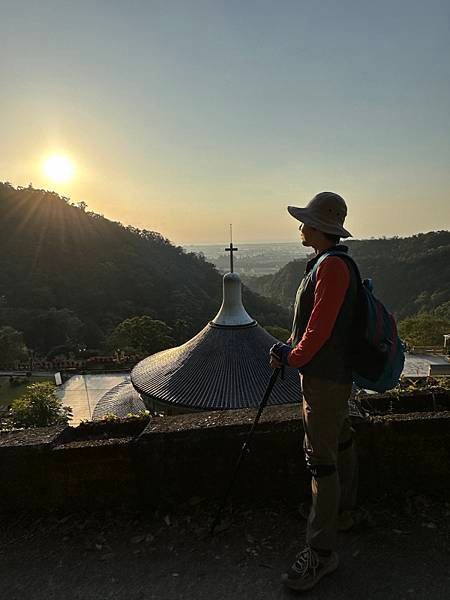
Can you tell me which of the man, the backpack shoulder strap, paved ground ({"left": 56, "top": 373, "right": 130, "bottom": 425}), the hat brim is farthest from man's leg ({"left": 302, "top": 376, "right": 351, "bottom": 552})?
paved ground ({"left": 56, "top": 373, "right": 130, "bottom": 425})

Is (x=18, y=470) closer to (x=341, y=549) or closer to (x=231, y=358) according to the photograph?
(x=341, y=549)

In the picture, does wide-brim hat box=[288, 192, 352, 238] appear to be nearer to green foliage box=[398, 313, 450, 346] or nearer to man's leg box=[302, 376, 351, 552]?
man's leg box=[302, 376, 351, 552]

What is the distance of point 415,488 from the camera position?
2969mm

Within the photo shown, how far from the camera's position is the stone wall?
114 inches

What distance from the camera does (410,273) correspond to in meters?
78.9

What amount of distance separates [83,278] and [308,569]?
60.2 meters

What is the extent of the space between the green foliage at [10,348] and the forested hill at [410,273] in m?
34.8

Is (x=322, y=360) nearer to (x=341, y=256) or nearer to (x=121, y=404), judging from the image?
(x=341, y=256)

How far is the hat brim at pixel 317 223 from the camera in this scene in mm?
2352

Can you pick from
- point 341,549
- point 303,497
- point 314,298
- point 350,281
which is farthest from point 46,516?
point 350,281

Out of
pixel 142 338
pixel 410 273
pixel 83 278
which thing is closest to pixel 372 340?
pixel 142 338

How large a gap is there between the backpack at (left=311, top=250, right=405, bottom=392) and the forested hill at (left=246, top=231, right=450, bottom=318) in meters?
53.0

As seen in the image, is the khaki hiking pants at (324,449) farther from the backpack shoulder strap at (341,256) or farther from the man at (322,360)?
the backpack shoulder strap at (341,256)

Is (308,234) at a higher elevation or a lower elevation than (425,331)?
higher
